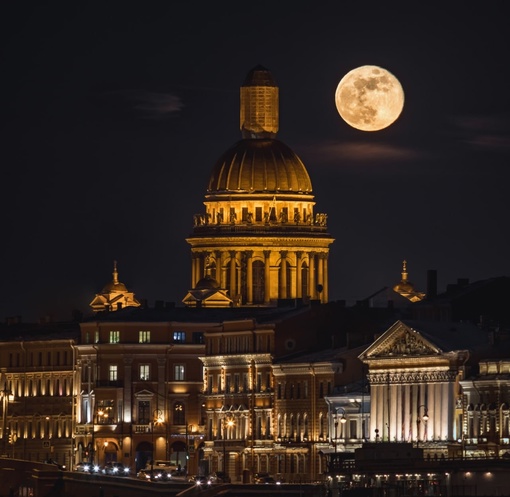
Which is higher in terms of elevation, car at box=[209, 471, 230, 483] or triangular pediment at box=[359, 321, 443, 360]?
triangular pediment at box=[359, 321, 443, 360]

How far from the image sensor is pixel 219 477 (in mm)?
192375

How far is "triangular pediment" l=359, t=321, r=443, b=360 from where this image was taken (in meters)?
184

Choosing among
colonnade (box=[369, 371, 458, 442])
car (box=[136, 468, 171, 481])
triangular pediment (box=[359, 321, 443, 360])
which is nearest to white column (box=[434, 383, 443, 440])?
colonnade (box=[369, 371, 458, 442])

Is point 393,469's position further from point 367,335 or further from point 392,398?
point 367,335

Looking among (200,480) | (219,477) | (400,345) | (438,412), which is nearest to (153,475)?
(219,477)

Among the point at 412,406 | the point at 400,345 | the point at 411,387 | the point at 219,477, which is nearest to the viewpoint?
the point at 412,406

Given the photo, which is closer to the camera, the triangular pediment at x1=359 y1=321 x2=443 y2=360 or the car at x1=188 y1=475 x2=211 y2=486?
the car at x1=188 y1=475 x2=211 y2=486

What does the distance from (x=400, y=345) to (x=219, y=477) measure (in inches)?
485

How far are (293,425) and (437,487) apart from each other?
30.5 m

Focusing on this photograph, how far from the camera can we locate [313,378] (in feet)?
641

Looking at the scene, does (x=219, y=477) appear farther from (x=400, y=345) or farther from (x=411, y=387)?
(x=411, y=387)

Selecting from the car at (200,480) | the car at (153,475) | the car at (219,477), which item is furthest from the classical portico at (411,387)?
the car at (153,475)

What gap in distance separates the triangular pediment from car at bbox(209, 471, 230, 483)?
9.11 metres

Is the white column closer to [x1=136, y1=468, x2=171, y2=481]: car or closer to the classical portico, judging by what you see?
the classical portico
